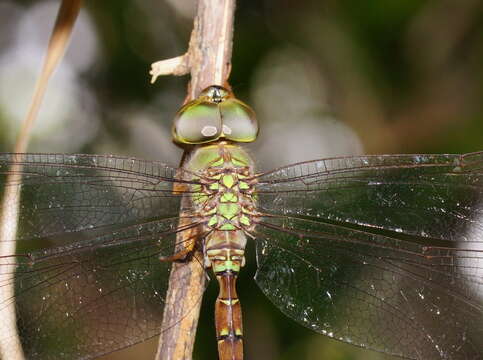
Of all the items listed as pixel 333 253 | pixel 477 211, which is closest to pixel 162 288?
pixel 333 253

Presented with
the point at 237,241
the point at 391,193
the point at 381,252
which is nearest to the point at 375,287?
the point at 381,252

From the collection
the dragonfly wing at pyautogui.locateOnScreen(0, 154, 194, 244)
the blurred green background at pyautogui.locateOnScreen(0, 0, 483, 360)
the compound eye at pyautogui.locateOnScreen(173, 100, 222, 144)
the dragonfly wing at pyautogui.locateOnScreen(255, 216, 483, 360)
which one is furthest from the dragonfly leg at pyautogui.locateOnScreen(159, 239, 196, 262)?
the blurred green background at pyautogui.locateOnScreen(0, 0, 483, 360)

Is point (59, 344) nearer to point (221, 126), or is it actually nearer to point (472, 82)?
point (221, 126)

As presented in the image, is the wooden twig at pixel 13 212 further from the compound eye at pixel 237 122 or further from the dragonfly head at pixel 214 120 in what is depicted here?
the compound eye at pixel 237 122

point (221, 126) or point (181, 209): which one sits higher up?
point (221, 126)

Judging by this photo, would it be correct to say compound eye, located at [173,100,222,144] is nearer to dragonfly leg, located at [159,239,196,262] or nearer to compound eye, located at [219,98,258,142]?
compound eye, located at [219,98,258,142]

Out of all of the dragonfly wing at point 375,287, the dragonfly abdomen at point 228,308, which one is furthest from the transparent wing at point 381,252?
the dragonfly abdomen at point 228,308
